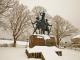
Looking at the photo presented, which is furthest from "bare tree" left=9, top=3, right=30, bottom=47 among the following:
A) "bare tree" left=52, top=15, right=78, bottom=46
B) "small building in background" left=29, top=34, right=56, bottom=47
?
"small building in background" left=29, top=34, right=56, bottom=47

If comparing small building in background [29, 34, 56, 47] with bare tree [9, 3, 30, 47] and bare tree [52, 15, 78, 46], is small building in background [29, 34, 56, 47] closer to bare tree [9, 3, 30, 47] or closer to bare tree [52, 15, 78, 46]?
bare tree [9, 3, 30, 47]

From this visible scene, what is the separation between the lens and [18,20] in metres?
Result: 24.6

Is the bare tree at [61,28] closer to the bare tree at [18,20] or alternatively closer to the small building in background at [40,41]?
the bare tree at [18,20]

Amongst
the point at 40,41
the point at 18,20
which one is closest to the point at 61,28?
the point at 18,20

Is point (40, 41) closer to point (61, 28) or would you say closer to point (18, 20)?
point (18, 20)

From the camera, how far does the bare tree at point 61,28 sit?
3142 centimetres

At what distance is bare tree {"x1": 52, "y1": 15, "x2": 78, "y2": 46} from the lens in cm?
3142

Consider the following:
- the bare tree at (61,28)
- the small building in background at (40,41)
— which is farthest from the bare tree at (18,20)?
the small building in background at (40,41)

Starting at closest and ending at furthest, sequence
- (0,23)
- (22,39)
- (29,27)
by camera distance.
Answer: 1. (0,23)
2. (29,27)
3. (22,39)

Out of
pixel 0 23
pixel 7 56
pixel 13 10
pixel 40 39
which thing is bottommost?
pixel 7 56

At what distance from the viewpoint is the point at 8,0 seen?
64.1 ft

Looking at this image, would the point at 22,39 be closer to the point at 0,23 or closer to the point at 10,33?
the point at 10,33

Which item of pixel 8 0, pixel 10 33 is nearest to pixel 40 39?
pixel 8 0

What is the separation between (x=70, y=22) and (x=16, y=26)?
12821 mm
